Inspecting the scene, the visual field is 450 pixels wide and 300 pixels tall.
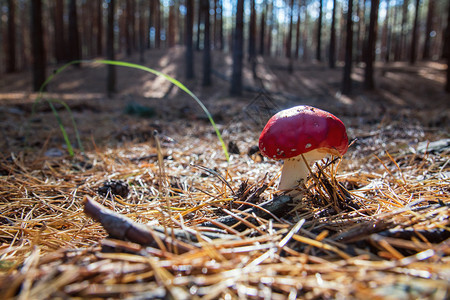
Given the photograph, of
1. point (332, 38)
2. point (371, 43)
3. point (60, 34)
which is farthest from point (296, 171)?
point (60, 34)

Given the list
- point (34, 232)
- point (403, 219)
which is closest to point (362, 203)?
point (403, 219)

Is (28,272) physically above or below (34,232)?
above

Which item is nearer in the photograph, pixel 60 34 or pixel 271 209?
pixel 271 209

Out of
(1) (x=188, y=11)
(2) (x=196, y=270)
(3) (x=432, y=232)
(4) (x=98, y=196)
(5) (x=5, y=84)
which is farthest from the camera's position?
(5) (x=5, y=84)

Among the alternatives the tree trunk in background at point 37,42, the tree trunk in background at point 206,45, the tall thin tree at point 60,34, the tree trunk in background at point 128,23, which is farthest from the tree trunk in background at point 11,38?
the tree trunk in background at point 206,45

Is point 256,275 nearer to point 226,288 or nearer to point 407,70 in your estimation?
point 226,288

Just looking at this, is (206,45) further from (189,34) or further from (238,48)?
(238,48)
